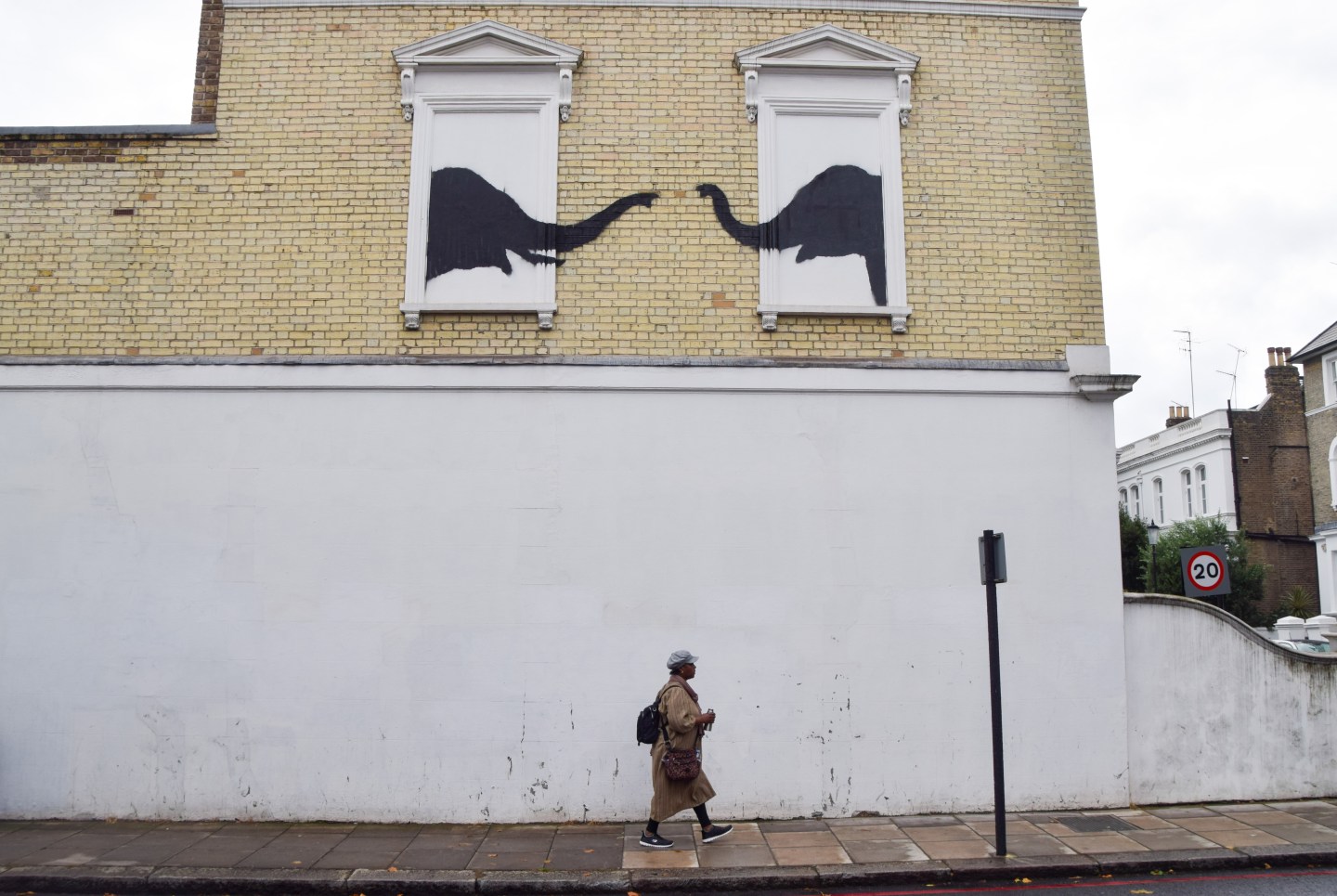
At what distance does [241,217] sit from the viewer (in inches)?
358

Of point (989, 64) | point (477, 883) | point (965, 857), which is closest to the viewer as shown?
point (477, 883)

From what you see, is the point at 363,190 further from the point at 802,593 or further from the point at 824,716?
the point at 824,716

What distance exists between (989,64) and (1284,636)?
27.9 feet

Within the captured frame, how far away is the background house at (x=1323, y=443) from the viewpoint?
33781 millimetres

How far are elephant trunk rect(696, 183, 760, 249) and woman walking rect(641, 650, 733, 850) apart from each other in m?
4.13

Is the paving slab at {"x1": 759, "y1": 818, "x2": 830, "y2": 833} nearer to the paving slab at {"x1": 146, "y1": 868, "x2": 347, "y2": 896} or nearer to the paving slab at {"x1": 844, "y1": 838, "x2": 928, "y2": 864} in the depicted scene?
the paving slab at {"x1": 844, "y1": 838, "x2": 928, "y2": 864}

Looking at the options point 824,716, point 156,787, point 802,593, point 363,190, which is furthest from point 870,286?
point 156,787

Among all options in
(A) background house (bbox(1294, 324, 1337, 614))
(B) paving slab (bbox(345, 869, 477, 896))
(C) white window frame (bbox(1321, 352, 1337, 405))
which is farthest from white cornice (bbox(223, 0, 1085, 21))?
(C) white window frame (bbox(1321, 352, 1337, 405))

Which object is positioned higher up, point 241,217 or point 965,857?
point 241,217

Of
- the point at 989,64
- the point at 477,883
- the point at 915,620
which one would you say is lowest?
the point at 477,883

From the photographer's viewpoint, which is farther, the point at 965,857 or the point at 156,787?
the point at 156,787

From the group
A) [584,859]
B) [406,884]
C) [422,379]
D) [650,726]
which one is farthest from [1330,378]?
[406,884]

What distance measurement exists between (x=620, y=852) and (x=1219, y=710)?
19.1 feet

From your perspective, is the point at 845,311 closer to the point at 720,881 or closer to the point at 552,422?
the point at 552,422
